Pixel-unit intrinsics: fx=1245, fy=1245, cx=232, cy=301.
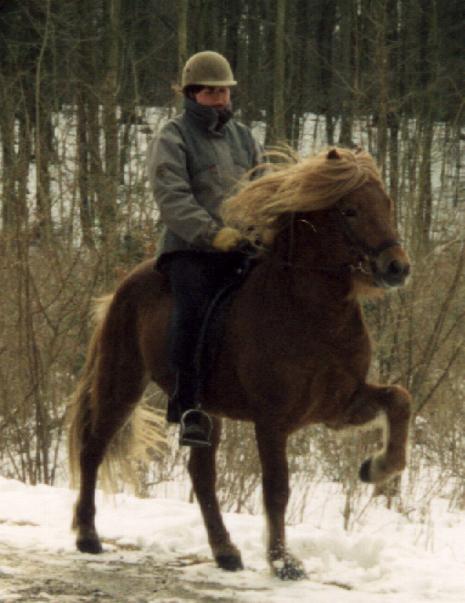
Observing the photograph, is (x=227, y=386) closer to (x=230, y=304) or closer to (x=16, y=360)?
(x=230, y=304)

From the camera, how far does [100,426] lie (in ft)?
22.9

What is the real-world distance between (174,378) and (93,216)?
21.7 ft

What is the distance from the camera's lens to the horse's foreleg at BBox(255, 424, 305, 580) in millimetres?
5828

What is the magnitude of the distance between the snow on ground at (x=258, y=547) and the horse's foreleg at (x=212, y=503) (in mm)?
82

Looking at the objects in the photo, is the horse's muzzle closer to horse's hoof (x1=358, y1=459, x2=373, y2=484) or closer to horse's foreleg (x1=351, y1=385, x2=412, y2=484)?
→ horse's foreleg (x1=351, y1=385, x2=412, y2=484)

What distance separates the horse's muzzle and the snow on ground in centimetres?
138

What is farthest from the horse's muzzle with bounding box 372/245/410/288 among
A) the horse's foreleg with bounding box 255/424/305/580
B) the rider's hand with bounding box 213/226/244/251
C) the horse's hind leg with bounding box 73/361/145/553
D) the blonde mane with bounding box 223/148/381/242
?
the horse's hind leg with bounding box 73/361/145/553

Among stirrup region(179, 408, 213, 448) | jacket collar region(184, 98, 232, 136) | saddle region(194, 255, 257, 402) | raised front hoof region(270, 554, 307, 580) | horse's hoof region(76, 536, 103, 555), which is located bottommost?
horse's hoof region(76, 536, 103, 555)

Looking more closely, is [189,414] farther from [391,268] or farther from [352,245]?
[391,268]

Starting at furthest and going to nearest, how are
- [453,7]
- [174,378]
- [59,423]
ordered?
[453,7], [59,423], [174,378]

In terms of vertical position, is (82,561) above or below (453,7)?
below

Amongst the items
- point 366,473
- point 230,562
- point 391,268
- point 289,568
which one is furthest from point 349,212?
point 230,562

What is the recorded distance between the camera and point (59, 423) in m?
10.6

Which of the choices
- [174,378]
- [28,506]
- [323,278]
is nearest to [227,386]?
[174,378]
